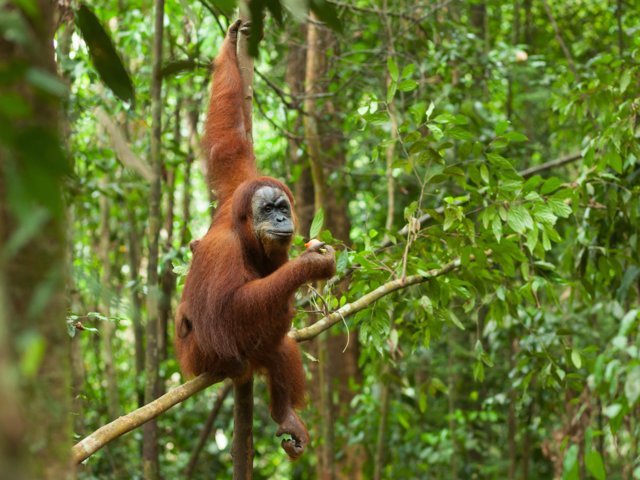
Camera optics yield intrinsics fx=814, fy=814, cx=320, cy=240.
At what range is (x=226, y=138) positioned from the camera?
4.72 meters

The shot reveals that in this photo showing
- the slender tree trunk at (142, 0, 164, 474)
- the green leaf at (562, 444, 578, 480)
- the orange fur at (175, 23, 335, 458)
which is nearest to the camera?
the green leaf at (562, 444, 578, 480)

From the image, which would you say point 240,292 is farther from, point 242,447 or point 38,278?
point 38,278

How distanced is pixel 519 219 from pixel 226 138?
175 centimetres

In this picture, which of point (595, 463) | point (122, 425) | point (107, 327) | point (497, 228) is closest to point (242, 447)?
point (122, 425)

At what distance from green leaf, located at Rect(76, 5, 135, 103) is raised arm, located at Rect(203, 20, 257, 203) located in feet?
9.40

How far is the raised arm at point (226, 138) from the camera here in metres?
4.65

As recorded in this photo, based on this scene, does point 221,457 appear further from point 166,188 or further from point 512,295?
point 512,295

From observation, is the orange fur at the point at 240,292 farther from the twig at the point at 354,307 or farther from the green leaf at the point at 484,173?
the green leaf at the point at 484,173

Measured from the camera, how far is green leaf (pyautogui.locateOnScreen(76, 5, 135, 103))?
1.72 meters

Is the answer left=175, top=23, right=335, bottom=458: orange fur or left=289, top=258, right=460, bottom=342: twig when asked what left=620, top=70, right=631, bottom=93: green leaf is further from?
left=175, top=23, right=335, bottom=458: orange fur

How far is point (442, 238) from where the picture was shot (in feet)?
14.2

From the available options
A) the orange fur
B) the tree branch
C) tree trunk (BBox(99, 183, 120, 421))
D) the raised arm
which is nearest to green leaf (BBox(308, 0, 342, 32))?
the tree branch

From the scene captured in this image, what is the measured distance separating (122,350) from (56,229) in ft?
37.2

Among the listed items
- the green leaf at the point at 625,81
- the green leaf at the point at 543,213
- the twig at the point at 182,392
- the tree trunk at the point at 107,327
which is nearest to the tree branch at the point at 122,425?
the twig at the point at 182,392
